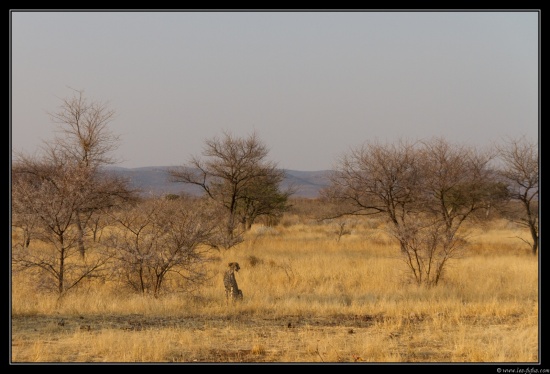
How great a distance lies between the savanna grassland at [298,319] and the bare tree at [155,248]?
0.50 m

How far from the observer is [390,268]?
60.2 ft

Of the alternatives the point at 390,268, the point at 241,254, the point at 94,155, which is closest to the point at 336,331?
the point at 390,268

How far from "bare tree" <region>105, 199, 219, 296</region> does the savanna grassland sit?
1.64 feet

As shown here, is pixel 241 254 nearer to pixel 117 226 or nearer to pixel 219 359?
pixel 117 226

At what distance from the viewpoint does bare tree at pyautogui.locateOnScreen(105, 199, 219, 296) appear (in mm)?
13562

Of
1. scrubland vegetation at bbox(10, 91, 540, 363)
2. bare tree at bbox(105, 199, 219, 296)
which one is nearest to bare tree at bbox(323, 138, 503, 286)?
scrubland vegetation at bbox(10, 91, 540, 363)

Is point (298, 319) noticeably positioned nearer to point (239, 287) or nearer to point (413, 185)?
point (239, 287)

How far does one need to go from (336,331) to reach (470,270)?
9772mm

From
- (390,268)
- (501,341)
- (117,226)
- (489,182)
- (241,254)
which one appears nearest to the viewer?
(501,341)

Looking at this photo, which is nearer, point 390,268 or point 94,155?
point 390,268

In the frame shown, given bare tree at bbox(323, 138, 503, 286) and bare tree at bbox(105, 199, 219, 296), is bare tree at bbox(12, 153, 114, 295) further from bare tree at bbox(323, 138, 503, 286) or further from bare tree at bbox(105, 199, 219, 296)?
bare tree at bbox(323, 138, 503, 286)

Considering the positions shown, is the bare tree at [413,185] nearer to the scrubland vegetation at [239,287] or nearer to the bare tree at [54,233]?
the scrubland vegetation at [239,287]

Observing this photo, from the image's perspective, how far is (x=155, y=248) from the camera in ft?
45.0

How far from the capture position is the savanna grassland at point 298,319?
8391 millimetres
